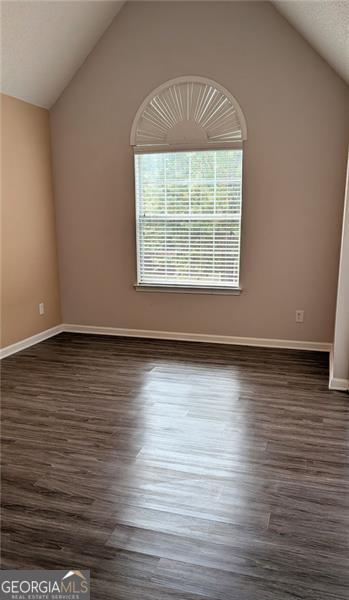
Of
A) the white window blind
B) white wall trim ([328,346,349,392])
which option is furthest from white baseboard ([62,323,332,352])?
white wall trim ([328,346,349,392])

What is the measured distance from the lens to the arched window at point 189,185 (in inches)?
162

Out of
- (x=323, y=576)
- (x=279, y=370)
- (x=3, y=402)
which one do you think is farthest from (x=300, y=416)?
(x=3, y=402)

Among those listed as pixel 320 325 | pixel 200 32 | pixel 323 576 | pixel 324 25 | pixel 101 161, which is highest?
pixel 200 32

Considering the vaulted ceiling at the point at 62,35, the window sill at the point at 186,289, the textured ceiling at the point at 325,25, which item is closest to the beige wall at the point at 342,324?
the textured ceiling at the point at 325,25

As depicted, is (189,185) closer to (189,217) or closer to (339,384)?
(189,217)

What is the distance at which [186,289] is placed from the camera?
14.8 ft

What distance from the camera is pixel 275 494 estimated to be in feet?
6.87

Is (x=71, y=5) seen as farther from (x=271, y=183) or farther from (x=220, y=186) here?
(x=271, y=183)

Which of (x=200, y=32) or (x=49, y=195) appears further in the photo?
(x=49, y=195)

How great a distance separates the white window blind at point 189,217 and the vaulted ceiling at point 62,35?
111 cm

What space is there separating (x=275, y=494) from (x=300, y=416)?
2.94 ft

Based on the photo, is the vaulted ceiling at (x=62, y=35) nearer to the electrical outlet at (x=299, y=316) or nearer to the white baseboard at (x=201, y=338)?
the electrical outlet at (x=299, y=316)

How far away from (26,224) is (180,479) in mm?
3122

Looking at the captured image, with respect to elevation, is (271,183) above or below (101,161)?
below
